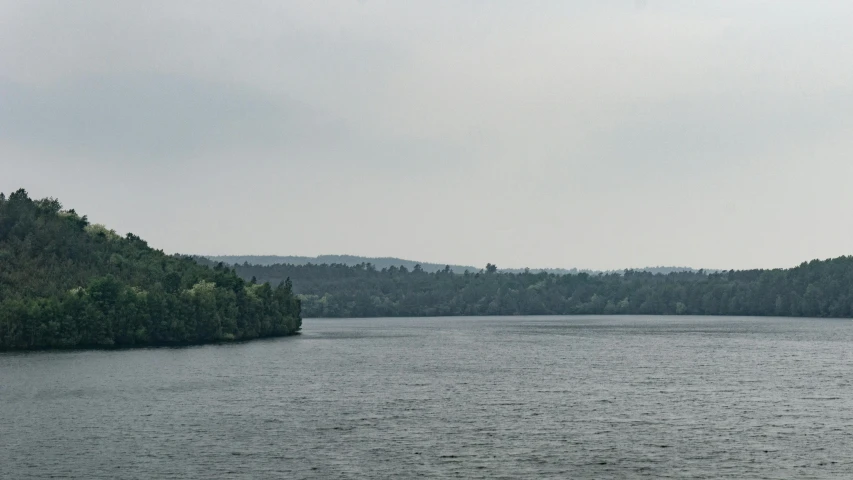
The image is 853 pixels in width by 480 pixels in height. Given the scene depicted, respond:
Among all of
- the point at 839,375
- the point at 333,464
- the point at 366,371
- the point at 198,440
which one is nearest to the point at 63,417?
the point at 198,440

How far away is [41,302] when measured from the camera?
185750mm

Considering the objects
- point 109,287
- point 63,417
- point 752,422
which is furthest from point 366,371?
point 109,287

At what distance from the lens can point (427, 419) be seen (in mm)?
88375

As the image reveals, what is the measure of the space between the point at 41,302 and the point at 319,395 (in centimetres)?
9853

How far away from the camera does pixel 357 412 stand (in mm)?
93062

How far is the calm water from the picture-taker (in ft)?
221

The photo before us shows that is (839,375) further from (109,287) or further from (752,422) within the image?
(109,287)

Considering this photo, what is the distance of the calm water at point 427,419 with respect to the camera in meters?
67.5

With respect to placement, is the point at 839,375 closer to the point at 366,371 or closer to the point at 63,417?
the point at 366,371

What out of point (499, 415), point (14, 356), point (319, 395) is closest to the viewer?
point (499, 415)

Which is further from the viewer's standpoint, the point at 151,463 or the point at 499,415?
the point at 499,415

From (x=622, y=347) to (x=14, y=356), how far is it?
108 m

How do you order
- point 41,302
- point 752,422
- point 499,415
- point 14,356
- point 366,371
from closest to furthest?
point 752,422
point 499,415
point 366,371
point 14,356
point 41,302

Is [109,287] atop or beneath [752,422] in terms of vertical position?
atop
